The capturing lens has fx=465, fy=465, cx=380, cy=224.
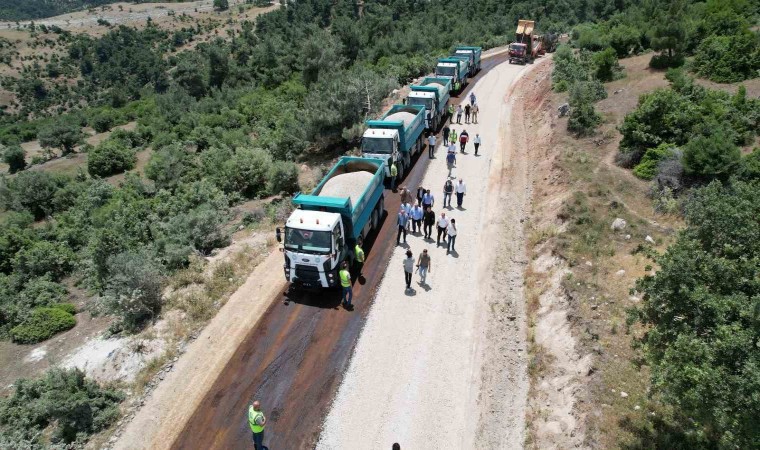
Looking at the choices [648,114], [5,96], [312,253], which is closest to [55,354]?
[312,253]

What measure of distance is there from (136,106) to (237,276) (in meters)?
81.1

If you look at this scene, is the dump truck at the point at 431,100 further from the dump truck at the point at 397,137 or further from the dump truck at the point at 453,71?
the dump truck at the point at 453,71

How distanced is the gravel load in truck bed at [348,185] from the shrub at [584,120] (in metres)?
14.2

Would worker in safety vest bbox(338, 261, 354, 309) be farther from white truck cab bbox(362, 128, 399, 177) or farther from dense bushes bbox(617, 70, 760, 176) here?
dense bushes bbox(617, 70, 760, 176)

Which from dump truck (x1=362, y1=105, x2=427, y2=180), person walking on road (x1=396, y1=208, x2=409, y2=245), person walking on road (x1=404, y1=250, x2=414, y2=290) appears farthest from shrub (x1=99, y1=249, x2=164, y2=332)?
dump truck (x1=362, y1=105, x2=427, y2=180)

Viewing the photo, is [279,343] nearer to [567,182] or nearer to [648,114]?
[567,182]

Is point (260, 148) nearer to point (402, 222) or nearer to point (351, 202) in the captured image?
point (402, 222)

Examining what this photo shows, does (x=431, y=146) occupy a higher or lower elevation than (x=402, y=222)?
higher

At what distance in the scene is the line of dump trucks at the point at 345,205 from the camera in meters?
15.7

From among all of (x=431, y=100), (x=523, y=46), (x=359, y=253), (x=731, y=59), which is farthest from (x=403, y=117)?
(x=523, y=46)

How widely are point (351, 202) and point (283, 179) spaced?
38.1 feet

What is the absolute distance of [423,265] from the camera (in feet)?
55.0

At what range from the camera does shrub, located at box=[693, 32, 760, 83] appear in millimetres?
27234

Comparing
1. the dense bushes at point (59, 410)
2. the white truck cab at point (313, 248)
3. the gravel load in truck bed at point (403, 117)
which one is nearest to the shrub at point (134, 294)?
the dense bushes at point (59, 410)
